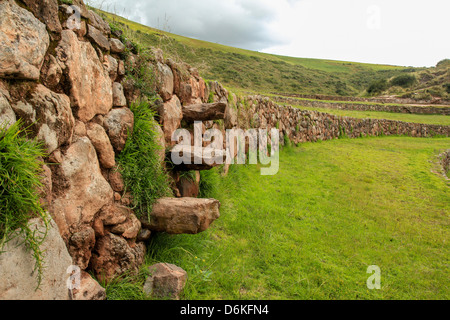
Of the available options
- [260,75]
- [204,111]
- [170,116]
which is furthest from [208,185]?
[260,75]

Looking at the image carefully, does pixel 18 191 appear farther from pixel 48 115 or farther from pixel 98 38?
A: pixel 98 38

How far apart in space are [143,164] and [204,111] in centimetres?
164

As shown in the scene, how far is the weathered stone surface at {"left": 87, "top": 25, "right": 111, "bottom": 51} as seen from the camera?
2.74 metres

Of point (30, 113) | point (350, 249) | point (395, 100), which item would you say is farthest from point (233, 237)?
point (395, 100)

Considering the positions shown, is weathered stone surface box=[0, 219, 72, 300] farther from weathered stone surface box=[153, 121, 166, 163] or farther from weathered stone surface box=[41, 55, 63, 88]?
weathered stone surface box=[153, 121, 166, 163]

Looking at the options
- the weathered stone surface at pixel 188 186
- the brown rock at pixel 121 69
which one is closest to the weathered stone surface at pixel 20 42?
the brown rock at pixel 121 69

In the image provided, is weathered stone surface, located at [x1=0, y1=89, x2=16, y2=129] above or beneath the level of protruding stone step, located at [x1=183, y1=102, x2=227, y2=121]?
beneath

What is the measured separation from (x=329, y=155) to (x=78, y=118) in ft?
31.0

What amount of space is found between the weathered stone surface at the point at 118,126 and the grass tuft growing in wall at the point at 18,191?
40.9 inches

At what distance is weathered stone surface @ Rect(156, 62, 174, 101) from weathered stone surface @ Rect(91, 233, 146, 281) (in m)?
2.15

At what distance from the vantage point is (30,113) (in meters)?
1.92

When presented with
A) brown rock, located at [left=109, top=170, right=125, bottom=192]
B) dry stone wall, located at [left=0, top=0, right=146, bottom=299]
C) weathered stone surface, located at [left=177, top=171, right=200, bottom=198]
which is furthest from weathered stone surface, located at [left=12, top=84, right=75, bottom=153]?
weathered stone surface, located at [left=177, top=171, right=200, bottom=198]

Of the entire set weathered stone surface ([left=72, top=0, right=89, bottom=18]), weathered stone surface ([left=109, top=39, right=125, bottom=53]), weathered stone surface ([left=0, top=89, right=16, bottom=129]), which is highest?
weathered stone surface ([left=72, top=0, right=89, bottom=18])
